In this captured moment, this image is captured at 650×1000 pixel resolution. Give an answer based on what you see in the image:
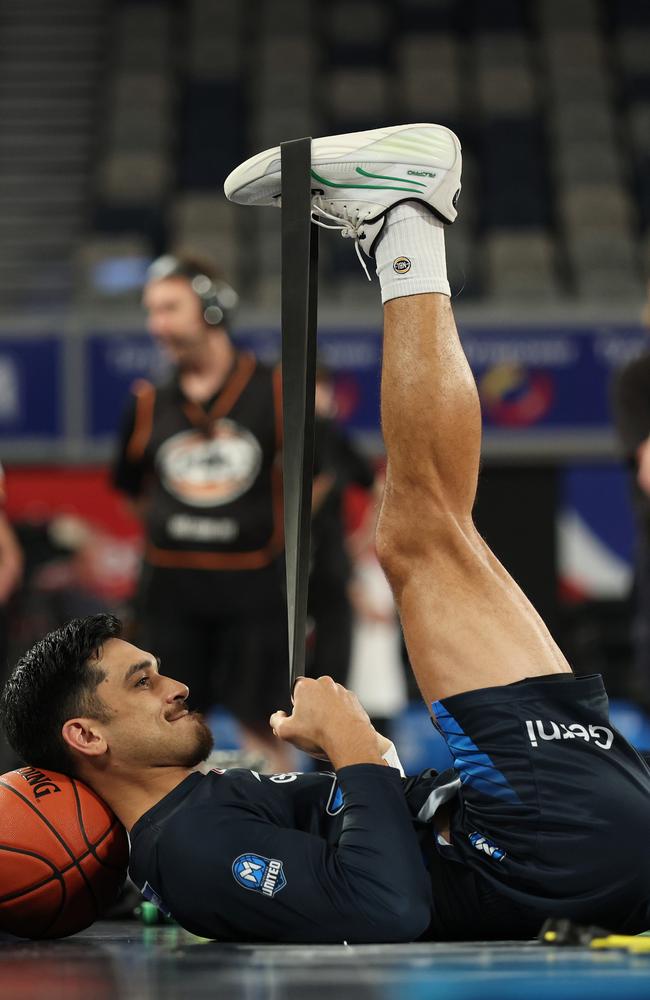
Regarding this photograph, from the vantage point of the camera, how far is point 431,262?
2.47 metres

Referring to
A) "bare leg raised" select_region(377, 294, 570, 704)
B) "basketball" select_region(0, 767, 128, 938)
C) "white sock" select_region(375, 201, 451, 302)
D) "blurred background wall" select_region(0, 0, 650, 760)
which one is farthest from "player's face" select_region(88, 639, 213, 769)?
"blurred background wall" select_region(0, 0, 650, 760)

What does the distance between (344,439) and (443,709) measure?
3542mm

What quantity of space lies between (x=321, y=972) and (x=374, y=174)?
4.52 feet

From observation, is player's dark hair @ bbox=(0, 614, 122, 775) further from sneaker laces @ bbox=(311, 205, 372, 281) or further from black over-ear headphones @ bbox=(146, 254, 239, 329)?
black over-ear headphones @ bbox=(146, 254, 239, 329)

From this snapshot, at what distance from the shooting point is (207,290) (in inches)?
189

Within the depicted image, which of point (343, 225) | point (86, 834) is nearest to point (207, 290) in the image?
point (343, 225)

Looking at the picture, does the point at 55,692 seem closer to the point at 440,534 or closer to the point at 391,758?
A: the point at 391,758

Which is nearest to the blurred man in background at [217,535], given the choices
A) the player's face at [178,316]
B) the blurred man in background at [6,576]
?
the player's face at [178,316]

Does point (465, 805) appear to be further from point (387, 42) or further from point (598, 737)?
point (387, 42)

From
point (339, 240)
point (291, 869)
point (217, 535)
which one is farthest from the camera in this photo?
point (339, 240)

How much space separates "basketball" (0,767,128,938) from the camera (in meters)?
2.30

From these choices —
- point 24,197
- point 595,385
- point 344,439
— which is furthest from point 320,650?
point 24,197

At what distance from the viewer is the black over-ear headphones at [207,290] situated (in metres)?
4.77

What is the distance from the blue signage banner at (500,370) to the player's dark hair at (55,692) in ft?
19.1
